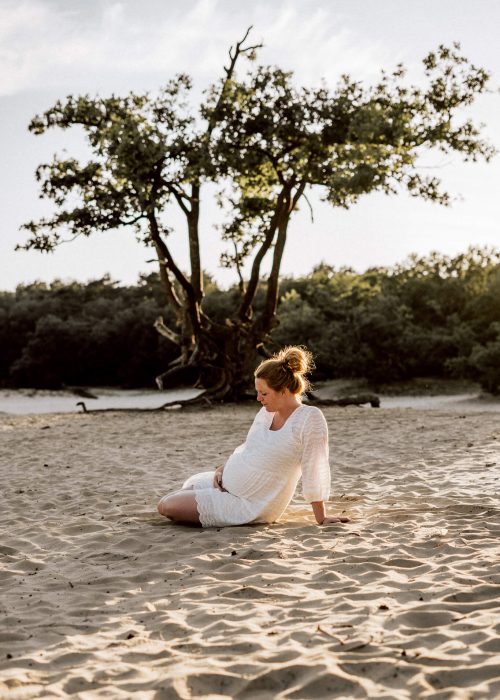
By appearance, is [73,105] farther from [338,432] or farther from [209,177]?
[338,432]

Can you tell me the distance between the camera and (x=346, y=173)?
60.0 feet

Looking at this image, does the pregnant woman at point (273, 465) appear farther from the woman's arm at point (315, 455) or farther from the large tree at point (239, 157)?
the large tree at point (239, 157)

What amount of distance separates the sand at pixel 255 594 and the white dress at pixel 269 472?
0.16m

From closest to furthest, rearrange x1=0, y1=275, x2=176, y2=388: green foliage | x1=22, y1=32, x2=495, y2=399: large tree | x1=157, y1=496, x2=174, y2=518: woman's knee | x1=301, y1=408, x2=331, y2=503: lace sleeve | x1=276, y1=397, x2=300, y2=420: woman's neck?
x1=301, y1=408, x2=331, y2=503: lace sleeve
x1=276, y1=397, x2=300, y2=420: woman's neck
x1=157, y1=496, x2=174, y2=518: woman's knee
x1=22, y1=32, x2=495, y2=399: large tree
x1=0, y1=275, x2=176, y2=388: green foliage

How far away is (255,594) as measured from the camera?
4.58 metres

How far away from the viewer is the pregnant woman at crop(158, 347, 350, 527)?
5.97 metres

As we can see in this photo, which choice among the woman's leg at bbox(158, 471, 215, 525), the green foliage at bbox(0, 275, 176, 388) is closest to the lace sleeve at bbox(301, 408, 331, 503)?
the woman's leg at bbox(158, 471, 215, 525)

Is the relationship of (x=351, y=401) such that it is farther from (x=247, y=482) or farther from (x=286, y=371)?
(x=286, y=371)

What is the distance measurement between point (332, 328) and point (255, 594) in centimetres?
2495

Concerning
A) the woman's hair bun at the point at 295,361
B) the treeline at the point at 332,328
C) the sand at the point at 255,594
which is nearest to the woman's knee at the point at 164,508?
the sand at the point at 255,594

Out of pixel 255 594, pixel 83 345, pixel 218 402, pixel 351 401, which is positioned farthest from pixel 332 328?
pixel 255 594

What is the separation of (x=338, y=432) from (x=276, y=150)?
901cm

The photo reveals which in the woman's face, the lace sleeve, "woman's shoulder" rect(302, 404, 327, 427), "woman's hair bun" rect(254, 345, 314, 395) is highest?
"woman's hair bun" rect(254, 345, 314, 395)

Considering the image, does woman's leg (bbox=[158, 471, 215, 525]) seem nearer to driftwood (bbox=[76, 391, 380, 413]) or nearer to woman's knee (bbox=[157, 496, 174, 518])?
woman's knee (bbox=[157, 496, 174, 518])
